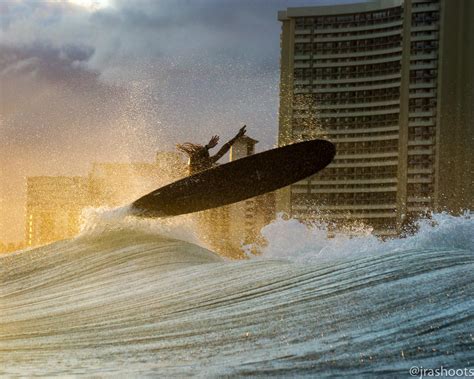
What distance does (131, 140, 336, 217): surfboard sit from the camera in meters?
7.46

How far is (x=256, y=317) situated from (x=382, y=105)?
34923mm

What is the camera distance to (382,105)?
125 ft

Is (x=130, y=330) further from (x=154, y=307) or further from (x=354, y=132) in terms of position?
(x=354, y=132)

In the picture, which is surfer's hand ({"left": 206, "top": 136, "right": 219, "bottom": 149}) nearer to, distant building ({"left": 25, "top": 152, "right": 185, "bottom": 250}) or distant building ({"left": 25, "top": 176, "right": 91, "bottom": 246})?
distant building ({"left": 25, "top": 152, "right": 185, "bottom": 250})

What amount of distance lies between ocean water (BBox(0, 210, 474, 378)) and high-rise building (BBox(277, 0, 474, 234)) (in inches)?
1130

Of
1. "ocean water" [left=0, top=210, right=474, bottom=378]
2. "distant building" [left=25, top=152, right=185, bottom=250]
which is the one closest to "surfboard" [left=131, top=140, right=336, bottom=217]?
"distant building" [left=25, top=152, right=185, bottom=250]

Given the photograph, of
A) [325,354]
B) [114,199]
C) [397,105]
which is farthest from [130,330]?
[397,105]

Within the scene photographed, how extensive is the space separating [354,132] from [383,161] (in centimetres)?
228

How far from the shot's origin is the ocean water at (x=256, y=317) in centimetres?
362

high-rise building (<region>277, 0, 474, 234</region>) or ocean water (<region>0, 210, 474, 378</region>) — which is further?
high-rise building (<region>277, 0, 474, 234</region>)

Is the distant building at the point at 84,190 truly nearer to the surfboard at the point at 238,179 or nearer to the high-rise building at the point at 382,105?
the surfboard at the point at 238,179

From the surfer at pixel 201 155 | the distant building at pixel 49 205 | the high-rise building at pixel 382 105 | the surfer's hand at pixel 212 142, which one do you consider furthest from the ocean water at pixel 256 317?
the high-rise building at pixel 382 105

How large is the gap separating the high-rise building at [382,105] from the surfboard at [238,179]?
26553mm

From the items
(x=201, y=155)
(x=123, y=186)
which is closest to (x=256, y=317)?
(x=201, y=155)
